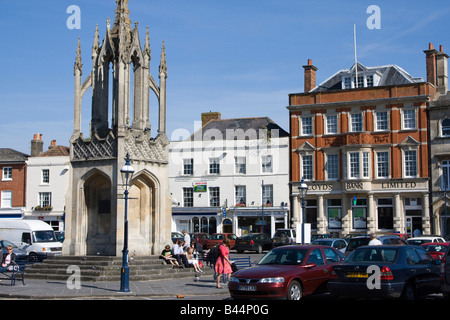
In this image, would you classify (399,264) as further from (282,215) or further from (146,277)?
(282,215)

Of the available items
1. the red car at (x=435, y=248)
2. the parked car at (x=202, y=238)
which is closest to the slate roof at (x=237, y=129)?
the parked car at (x=202, y=238)

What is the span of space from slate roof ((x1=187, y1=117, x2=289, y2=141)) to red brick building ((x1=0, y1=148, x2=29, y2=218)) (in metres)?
16.3

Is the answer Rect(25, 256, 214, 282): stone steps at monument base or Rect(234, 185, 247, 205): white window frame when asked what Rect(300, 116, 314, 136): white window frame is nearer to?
Rect(234, 185, 247, 205): white window frame

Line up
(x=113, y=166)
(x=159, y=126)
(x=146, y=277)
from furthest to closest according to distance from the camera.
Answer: (x=159, y=126) → (x=113, y=166) → (x=146, y=277)

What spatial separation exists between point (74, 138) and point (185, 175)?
3118cm

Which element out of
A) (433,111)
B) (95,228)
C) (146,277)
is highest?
(433,111)

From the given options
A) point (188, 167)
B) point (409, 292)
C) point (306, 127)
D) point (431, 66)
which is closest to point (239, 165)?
point (188, 167)

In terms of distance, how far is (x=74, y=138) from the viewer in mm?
24156

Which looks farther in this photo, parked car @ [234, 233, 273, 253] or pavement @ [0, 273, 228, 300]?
parked car @ [234, 233, 273, 253]

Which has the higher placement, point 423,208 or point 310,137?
point 310,137

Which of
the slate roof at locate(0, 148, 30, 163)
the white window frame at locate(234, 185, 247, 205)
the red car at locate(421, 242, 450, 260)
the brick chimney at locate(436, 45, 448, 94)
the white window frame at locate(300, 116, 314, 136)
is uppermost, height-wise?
the brick chimney at locate(436, 45, 448, 94)

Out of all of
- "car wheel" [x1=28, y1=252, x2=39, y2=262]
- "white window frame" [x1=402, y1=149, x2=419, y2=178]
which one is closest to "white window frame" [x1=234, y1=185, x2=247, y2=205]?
"white window frame" [x1=402, y1=149, x2=419, y2=178]

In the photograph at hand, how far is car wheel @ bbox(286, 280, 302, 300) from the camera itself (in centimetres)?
1506

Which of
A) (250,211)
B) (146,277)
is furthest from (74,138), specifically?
(250,211)
